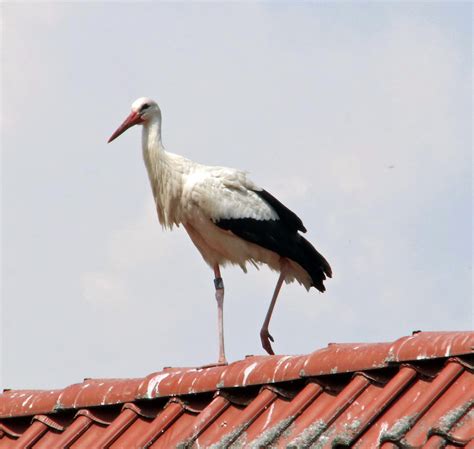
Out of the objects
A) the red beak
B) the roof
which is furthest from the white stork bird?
the roof

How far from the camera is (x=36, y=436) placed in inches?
255

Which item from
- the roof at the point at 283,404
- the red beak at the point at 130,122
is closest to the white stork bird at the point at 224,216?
the red beak at the point at 130,122

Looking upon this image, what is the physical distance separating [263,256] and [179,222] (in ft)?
2.22

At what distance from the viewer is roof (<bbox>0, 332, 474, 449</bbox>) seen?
4.82 m

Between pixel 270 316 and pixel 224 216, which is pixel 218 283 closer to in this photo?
pixel 270 316

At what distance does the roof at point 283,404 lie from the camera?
15.8ft

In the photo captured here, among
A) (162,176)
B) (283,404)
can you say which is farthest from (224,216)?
(283,404)

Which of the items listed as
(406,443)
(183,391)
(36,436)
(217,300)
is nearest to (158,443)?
(183,391)

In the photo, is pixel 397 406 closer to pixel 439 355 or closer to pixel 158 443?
pixel 439 355

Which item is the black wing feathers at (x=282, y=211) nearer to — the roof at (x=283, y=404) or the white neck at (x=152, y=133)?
the white neck at (x=152, y=133)

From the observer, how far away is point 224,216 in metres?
9.05

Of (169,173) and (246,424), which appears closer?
(246,424)

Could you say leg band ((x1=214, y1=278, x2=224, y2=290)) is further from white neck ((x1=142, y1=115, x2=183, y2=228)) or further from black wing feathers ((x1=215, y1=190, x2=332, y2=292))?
white neck ((x1=142, y1=115, x2=183, y2=228))

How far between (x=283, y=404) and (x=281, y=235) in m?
3.79
